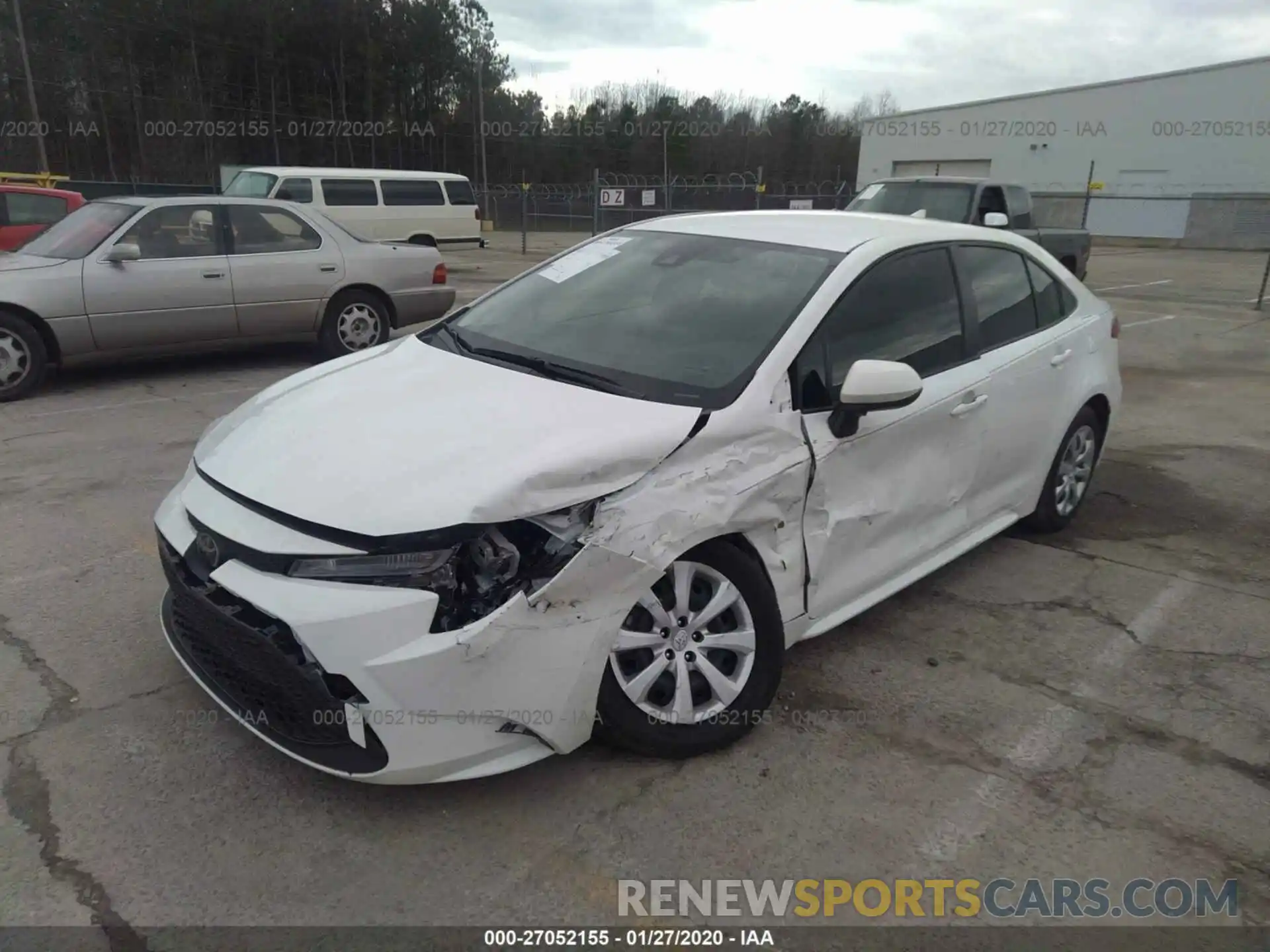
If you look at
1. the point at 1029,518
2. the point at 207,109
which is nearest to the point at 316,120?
the point at 207,109

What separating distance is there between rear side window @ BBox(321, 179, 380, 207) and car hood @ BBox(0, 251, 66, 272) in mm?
9502

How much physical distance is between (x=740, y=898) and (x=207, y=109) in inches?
2020

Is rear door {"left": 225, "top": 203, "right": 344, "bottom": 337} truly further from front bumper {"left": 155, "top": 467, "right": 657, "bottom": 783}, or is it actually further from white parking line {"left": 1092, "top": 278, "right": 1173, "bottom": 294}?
white parking line {"left": 1092, "top": 278, "right": 1173, "bottom": 294}

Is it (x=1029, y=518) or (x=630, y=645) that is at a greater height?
(x=630, y=645)

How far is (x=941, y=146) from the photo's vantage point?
44.0 meters

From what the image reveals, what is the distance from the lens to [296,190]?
50.9ft

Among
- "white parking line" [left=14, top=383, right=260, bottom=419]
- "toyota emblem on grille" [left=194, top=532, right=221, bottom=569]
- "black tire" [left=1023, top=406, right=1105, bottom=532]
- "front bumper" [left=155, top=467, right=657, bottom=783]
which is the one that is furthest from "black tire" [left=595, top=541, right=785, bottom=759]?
"white parking line" [left=14, top=383, right=260, bottom=419]

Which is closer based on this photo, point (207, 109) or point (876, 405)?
point (876, 405)

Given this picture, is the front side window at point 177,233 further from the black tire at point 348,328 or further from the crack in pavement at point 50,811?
the crack in pavement at point 50,811

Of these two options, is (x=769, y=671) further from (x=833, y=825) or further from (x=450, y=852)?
(x=450, y=852)

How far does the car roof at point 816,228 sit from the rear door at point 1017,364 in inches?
6.4

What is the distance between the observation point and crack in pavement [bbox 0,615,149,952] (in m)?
2.11

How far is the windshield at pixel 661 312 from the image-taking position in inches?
A: 118

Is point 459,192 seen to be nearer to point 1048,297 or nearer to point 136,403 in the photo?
point 136,403
